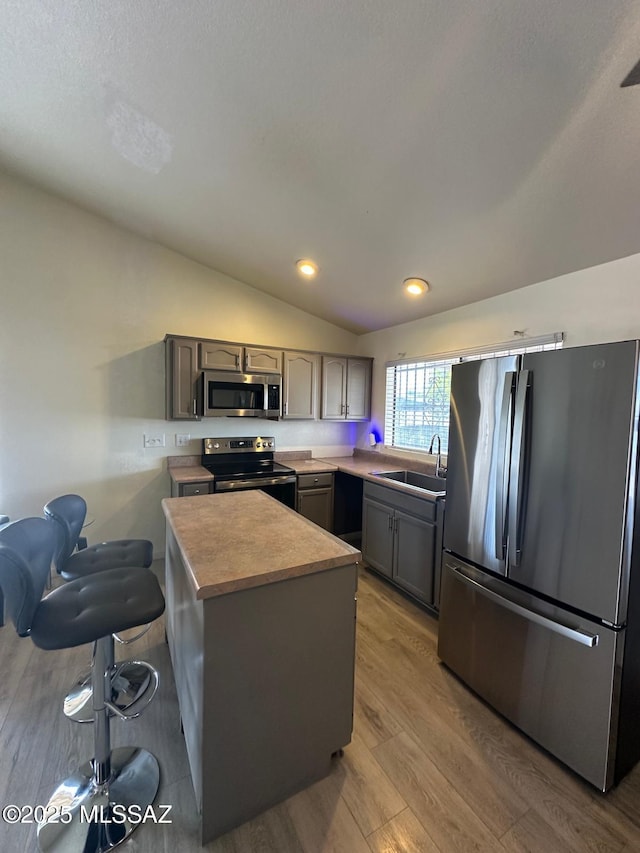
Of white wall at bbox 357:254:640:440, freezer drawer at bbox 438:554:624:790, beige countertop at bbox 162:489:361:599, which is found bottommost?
freezer drawer at bbox 438:554:624:790

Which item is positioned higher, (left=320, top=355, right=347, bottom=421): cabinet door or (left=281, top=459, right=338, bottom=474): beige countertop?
(left=320, top=355, right=347, bottom=421): cabinet door

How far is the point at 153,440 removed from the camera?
3.42 metres

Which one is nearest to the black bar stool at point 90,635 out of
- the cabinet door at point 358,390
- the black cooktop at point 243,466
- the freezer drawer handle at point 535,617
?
the freezer drawer handle at point 535,617

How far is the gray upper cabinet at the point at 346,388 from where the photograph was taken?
3.93 meters

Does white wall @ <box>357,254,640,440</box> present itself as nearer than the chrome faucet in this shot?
Yes

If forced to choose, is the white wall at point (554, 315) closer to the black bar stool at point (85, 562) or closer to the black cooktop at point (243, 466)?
the black cooktop at point (243, 466)

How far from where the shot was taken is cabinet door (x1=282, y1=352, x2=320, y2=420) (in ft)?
12.1

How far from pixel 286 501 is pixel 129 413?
1667 mm

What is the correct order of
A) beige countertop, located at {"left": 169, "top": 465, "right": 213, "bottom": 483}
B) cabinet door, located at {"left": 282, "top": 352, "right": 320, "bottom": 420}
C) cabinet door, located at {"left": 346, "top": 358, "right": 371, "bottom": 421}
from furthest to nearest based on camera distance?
cabinet door, located at {"left": 346, "top": 358, "right": 371, "bottom": 421} → cabinet door, located at {"left": 282, "top": 352, "right": 320, "bottom": 420} → beige countertop, located at {"left": 169, "top": 465, "right": 213, "bottom": 483}

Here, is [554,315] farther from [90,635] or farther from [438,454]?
[90,635]

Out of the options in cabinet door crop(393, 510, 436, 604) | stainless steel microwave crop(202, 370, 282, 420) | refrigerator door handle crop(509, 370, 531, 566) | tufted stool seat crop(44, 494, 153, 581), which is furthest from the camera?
stainless steel microwave crop(202, 370, 282, 420)

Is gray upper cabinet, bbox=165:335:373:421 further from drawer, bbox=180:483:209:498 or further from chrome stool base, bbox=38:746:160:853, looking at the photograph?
chrome stool base, bbox=38:746:160:853

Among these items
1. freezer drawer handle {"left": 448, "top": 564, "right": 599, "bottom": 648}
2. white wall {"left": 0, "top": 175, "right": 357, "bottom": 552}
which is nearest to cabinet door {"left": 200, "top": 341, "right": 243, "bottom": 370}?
white wall {"left": 0, "top": 175, "right": 357, "bottom": 552}

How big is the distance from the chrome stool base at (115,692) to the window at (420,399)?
8.99 ft
